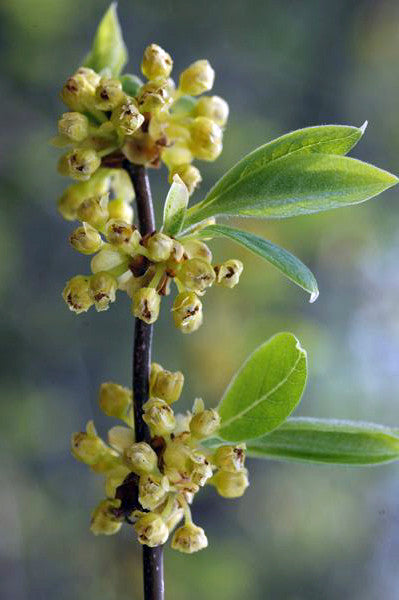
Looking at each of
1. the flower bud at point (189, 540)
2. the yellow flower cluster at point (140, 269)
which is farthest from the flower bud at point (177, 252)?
the flower bud at point (189, 540)

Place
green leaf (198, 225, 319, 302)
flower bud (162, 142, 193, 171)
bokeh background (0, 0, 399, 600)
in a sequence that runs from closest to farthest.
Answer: green leaf (198, 225, 319, 302)
flower bud (162, 142, 193, 171)
bokeh background (0, 0, 399, 600)

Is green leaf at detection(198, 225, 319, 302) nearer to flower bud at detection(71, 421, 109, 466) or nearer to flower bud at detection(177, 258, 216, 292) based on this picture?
flower bud at detection(177, 258, 216, 292)

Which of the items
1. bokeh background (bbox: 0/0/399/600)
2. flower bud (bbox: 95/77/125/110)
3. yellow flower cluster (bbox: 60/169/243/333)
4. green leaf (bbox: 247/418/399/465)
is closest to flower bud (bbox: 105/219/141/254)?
yellow flower cluster (bbox: 60/169/243/333)

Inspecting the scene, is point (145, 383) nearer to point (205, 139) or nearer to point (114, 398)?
point (114, 398)

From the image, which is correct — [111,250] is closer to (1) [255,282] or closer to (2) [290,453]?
(2) [290,453]

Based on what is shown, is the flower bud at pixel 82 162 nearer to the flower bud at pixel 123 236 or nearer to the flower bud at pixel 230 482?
the flower bud at pixel 123 236

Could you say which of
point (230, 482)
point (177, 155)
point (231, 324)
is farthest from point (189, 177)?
point (231, 324)

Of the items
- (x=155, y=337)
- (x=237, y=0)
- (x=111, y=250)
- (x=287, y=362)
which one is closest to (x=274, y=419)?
(x=287, y=362)
